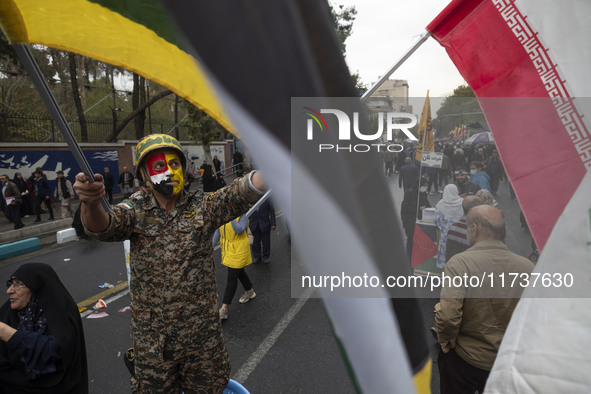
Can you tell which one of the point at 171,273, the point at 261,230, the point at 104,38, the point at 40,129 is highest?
the point at 40,129

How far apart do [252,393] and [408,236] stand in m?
2.97

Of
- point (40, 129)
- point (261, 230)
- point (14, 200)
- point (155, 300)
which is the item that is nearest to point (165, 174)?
point (155, 300)

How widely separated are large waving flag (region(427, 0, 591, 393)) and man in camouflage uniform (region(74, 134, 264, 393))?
129cm

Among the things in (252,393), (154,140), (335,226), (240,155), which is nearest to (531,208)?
(335,226)

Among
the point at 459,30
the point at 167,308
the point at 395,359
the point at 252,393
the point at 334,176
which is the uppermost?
the point at 459,30

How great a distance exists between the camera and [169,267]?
194 cm

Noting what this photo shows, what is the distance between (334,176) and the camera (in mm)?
767

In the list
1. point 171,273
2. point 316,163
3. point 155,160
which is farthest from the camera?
point 155,160

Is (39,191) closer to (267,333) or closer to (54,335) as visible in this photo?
(267,333)

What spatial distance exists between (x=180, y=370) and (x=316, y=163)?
182cm

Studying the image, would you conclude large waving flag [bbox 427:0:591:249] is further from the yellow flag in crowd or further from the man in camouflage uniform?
the yellow flag in crowd

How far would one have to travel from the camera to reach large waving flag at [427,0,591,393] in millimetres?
813

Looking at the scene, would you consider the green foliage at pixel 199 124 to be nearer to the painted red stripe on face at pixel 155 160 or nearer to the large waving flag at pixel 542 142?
the painted red stripe on face at pixel 155 160

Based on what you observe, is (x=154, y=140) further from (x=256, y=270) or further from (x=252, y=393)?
A: (x=256, y=270)
